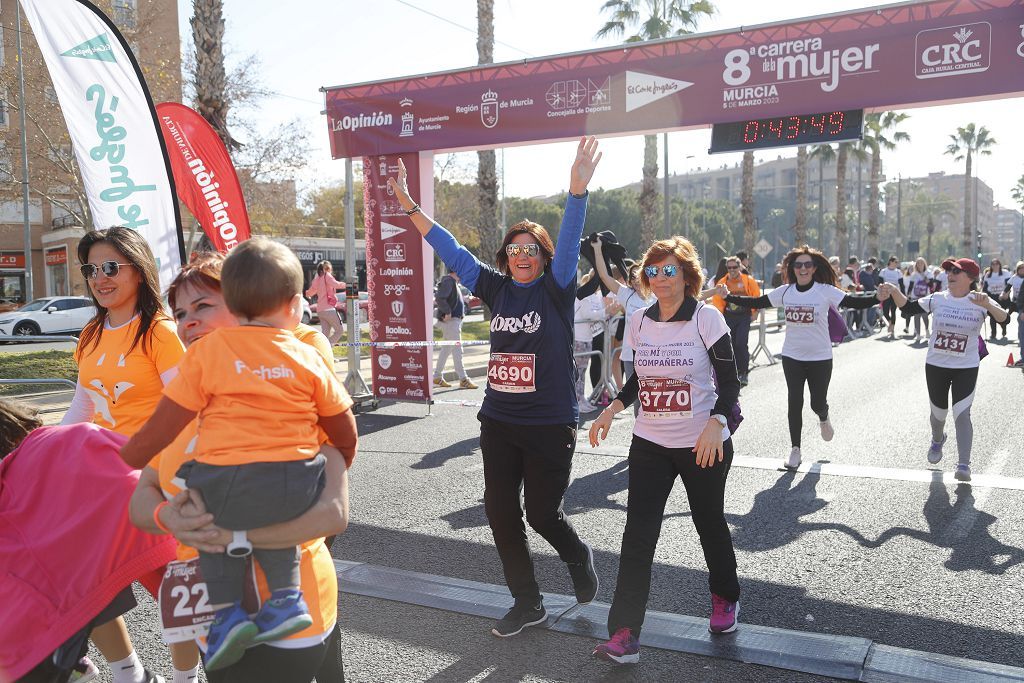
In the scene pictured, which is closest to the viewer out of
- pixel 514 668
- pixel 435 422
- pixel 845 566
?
pixel 514 668

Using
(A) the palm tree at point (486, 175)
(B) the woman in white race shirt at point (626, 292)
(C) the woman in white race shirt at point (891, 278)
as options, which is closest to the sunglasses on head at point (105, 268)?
(B) the woman in white race shirt at point (626, 292)

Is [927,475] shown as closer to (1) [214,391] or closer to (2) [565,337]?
(2) [565,337]

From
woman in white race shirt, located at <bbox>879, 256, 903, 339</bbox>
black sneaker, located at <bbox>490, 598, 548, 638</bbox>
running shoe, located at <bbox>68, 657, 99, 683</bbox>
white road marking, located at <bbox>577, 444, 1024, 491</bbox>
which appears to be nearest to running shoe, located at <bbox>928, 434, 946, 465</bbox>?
white road marking, located at <bbox>577, 444, 1024, 491</bbox>

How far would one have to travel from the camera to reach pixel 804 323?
7578mm

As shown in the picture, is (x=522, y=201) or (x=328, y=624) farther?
(x=522, y=201)

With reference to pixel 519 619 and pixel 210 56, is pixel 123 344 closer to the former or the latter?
pixel 519 619

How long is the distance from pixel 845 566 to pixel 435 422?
6041mm

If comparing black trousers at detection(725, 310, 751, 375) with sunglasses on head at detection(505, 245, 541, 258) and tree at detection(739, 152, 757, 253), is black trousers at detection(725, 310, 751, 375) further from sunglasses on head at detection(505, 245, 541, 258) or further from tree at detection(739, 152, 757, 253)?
tree at detection(739, 152, 757, 253)

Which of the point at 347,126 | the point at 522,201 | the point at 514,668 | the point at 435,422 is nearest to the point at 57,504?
the point at 514,668

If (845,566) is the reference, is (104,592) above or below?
above

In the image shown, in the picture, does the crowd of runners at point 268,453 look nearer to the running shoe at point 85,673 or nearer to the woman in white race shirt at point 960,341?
the running shoe at point 85,673

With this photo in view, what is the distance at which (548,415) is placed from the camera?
3914 mm

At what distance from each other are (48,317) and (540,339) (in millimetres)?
27038

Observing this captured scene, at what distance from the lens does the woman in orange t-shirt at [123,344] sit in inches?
132
